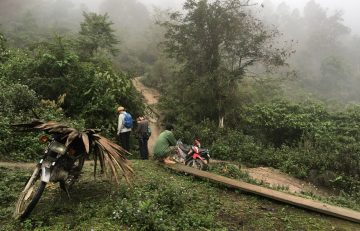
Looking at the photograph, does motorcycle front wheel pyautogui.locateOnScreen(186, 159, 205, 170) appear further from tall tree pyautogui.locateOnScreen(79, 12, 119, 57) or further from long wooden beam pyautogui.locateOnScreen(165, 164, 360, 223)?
tall tree pyautogui.locateOnScreen(79, 12, 119, 57)

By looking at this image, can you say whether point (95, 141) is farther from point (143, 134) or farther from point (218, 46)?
point (218, 46)

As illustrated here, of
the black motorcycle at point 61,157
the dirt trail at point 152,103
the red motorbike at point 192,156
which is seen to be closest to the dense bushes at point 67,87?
the red motorbike at point 192,156

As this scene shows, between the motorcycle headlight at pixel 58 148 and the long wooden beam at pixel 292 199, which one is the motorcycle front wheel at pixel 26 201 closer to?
the motorcycle headlight at pixel 58 148

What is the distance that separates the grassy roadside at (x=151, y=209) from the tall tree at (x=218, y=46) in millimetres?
13104

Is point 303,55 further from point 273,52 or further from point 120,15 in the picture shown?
point 273,52

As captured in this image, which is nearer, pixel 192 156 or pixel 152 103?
pixel 192 156

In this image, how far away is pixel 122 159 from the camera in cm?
686

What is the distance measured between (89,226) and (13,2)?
185 ft

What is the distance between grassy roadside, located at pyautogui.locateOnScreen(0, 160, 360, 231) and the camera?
20.6ft

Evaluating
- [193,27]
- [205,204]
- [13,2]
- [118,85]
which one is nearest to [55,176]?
[205,204]

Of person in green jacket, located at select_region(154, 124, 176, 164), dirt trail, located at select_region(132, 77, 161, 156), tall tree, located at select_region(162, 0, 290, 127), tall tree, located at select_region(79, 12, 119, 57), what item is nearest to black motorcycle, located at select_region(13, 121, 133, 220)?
person in green jacket, located at select_region(154, 124, 176, 164)

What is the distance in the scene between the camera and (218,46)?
73.4ft

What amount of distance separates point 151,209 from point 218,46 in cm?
1685

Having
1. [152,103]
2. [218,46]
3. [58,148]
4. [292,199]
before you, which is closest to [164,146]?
[292,199]
